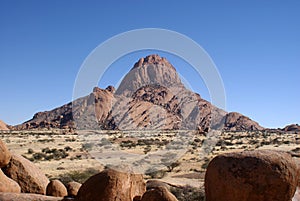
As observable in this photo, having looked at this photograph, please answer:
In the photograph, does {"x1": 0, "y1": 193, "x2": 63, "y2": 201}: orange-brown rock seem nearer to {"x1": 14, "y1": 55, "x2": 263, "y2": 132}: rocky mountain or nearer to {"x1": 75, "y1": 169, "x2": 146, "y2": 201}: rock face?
{"x1": 75, "y1": 169, "x2": 146, "y2": 201}: rock face

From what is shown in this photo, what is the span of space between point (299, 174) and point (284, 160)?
1.03 m

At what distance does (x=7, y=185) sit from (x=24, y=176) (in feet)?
4.44

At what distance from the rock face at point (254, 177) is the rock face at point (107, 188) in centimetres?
222

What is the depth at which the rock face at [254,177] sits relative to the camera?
7.51 m

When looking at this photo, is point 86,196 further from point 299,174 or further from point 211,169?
point 299,174

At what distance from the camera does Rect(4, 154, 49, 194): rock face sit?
38.6 ft

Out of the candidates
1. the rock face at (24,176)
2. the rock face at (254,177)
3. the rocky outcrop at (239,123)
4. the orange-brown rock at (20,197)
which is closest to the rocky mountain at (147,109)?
the rocky outcrop at (239,123)

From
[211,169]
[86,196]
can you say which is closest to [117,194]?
[86,196]

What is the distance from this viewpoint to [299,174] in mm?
8492

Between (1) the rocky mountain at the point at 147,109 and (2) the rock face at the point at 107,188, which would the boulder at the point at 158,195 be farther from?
(1) the rocky mountain at the point at 147,109

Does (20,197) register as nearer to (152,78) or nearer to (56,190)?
(56,190)

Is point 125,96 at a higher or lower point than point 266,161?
higher

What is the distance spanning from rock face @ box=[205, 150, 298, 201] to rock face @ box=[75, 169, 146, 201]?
2223 millimetres

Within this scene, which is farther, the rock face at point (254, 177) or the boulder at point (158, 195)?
the boulder at point (158, 195)
